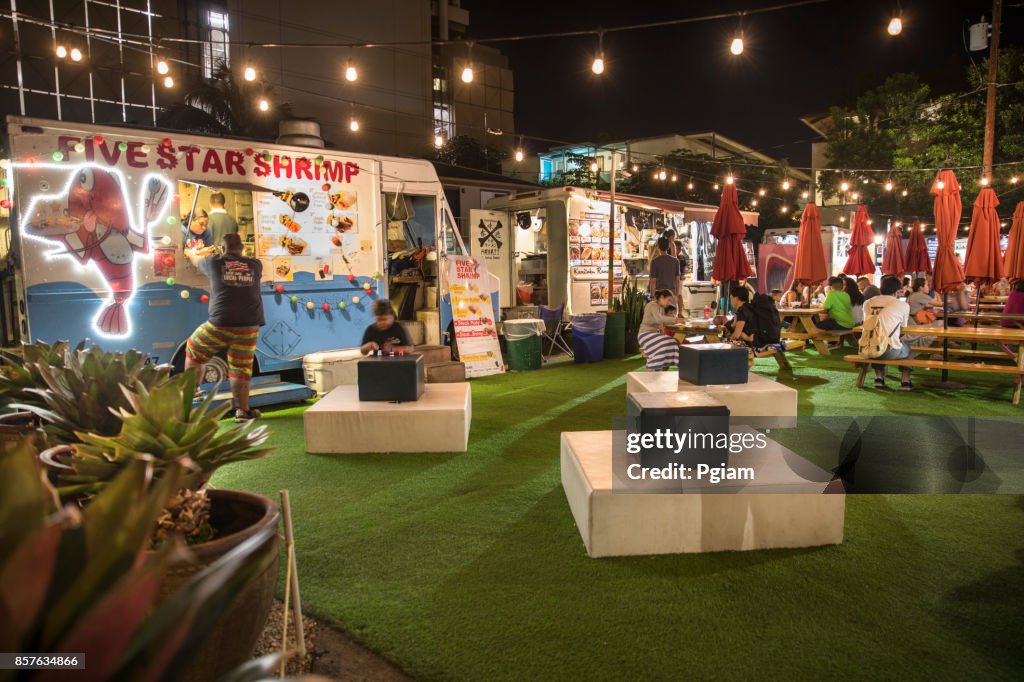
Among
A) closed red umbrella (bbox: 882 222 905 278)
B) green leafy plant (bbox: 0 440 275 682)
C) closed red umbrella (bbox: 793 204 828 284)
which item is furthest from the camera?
closed red umbrella (bbox: 882 222 905 278)

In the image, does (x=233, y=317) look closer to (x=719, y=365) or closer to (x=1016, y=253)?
(x=719, y=365)

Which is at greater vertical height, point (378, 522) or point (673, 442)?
point (673, 442)

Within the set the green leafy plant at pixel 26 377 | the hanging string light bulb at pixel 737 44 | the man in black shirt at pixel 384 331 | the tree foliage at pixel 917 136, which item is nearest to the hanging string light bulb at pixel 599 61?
the hanging string light bulb at pixel 737 44

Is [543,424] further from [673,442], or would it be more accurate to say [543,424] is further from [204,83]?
[204,83]

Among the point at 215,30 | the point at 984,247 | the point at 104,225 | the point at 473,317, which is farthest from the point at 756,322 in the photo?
the point at 215,30

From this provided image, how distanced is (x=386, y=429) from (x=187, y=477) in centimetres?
334

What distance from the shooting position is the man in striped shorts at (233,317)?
254 inches

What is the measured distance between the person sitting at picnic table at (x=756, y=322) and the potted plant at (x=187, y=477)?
7506 millimetres

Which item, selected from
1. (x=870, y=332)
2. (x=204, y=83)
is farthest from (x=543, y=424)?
(x=204, y=83)

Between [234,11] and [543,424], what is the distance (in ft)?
74.7

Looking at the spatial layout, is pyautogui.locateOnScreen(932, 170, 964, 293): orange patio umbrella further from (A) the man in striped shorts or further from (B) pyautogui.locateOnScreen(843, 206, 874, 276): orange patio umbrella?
(A) the man in striped shorts

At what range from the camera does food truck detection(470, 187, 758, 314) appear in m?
12.0

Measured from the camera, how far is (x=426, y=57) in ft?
95.5

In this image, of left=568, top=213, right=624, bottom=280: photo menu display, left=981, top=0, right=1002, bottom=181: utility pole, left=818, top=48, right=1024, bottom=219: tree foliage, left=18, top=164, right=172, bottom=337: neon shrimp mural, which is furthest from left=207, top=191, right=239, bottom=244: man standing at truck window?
left=818, top=48, right=1024, bottom=219: tree foliage
